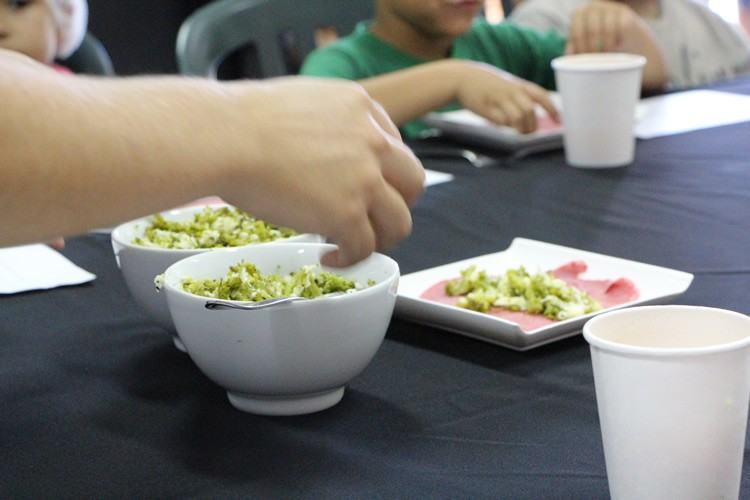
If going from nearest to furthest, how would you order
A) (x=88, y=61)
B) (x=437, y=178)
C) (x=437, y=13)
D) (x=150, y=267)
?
(x=150, y=267) → (x=437, y=178) → (x=437, y=13) → (x=88, y=61)

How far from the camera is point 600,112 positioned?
57.9 inches

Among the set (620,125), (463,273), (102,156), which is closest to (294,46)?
(620,125)

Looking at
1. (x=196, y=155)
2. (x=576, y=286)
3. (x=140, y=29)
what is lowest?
(x=140, y=29)

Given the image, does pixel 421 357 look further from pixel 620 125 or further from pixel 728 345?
pixel 620 125

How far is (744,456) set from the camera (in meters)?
0.64

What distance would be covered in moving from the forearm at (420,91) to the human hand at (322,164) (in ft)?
3.28

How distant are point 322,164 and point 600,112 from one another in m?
0.86

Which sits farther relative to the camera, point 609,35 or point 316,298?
point 609,35

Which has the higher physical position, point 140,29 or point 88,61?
point 88,61

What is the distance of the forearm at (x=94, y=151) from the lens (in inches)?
23.1

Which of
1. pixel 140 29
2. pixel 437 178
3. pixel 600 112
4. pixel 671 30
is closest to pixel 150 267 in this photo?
pixel 437 178

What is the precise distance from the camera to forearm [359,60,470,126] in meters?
1.74

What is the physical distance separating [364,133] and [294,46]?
1.56 meters

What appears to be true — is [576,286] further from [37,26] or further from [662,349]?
[37,26]
